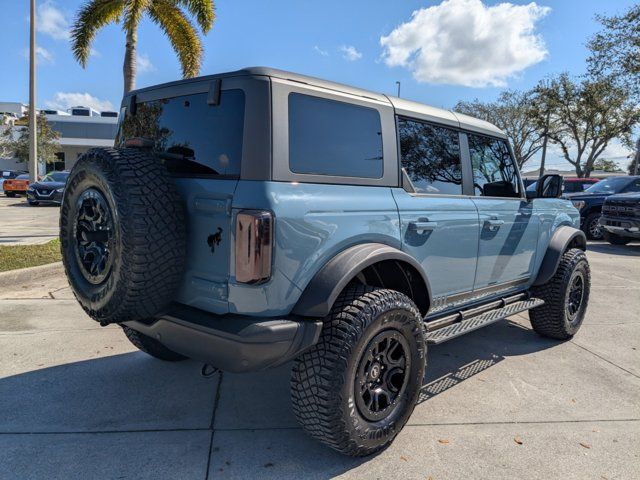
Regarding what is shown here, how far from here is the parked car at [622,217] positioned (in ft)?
35.5

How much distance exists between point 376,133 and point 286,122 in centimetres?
75

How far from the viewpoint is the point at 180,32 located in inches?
472

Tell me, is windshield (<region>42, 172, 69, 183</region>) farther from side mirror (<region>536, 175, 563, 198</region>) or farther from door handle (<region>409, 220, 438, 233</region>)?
door handle (<region>409, 220, 438, 233</region>)

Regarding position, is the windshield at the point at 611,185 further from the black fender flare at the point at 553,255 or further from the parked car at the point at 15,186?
the parked car at the point at 15,186

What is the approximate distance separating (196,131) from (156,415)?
183 centimetres

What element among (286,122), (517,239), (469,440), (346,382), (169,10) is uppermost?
(169,10)

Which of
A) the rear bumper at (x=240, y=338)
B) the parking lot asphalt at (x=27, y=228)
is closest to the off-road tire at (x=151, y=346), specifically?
the rear bumper at (x=240, y=338)

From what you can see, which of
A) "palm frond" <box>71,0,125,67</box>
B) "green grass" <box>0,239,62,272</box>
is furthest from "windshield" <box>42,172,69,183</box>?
"green grass" <box>0,239,62,272</box>

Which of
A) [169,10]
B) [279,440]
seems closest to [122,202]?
[279,440]

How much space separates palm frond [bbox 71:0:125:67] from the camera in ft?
36.5

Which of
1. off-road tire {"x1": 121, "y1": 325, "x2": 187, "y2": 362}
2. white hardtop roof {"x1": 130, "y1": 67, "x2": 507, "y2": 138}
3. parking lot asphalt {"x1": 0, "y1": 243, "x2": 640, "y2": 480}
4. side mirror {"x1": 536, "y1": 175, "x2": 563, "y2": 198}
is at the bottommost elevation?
parking lot asphalt {"x1": 0, "y1": 243, "x2": 640, "y2": 480}

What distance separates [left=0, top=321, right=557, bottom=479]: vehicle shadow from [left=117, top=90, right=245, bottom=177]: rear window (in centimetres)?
157

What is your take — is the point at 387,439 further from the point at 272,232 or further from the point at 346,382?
the point at 272,232

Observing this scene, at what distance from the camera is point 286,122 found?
2.45 m
